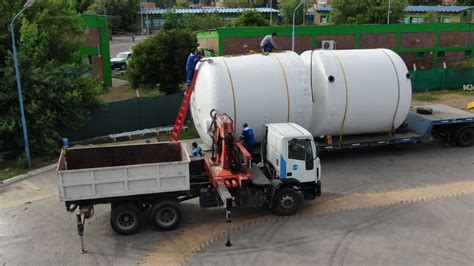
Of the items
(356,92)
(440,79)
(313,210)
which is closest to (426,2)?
(440,79)

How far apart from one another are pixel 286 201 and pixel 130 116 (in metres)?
10.8

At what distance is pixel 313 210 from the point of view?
12.5 meters

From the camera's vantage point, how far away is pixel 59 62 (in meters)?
19.2

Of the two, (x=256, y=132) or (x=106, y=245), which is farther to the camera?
(x=256, y=132)

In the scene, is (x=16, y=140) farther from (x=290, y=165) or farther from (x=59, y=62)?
(x=290, y=165)

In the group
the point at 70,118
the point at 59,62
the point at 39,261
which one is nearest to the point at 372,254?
the point at 39,261

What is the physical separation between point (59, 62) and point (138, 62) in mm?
6374

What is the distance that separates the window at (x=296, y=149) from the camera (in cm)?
1180

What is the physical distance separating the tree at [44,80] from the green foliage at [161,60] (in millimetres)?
5657

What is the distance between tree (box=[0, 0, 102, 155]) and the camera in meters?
17.1

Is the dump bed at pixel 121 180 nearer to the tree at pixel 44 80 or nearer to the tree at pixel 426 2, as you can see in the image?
the tree at pixel 44 80

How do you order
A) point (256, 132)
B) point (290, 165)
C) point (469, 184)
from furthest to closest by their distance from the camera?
1. point (256, 132)
2. point (469, 184)
3. point (290, 165)

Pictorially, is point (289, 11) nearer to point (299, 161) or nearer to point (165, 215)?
point (299, 161)

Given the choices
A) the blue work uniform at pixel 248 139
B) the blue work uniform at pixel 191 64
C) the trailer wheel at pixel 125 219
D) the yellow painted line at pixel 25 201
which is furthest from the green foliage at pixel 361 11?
the trailer wheel at pixel 125 219
